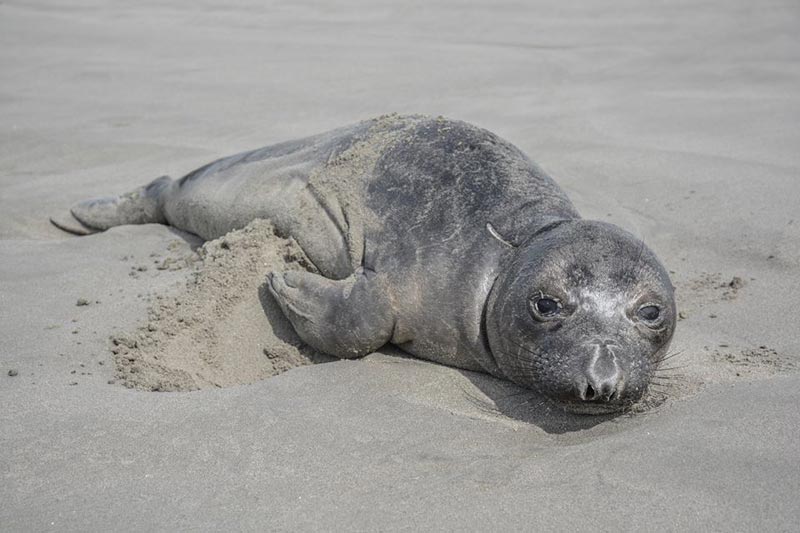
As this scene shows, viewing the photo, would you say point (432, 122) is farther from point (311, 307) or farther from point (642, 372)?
point (642, 372)

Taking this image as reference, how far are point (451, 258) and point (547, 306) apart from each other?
57 cm

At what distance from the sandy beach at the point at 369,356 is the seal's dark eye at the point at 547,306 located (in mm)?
312

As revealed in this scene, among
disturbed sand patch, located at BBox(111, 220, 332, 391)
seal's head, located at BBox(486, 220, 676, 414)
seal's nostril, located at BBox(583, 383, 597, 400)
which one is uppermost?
seal's head, located at BBox(486, 220, 676, 414)

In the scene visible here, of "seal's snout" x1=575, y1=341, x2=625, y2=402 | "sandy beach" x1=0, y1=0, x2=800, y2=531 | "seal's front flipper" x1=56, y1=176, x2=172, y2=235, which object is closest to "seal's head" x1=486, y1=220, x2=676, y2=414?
"seal's snout" x1=575, y1=341, x2=625, y2=402

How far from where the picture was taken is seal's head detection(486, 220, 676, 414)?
2.76m

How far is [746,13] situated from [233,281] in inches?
293

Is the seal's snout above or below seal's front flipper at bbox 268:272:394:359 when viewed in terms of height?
above

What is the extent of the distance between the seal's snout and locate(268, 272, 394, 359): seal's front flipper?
0.90 meters

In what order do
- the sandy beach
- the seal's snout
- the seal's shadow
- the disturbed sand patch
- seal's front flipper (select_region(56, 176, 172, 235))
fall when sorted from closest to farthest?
the sandy beach, the seal's snout, the seal's shadow, the disturbed sand patch, seal's front flipper (select_region(56, 176, 172, 235))

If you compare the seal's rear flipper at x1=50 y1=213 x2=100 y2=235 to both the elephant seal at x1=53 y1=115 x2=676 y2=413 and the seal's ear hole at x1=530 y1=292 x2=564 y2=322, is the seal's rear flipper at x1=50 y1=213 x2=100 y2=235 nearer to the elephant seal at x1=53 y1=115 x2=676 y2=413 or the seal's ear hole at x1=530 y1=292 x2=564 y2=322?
the elephant seal at x1=53 y1=115 x2=676 y2=413

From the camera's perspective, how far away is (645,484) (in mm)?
2430

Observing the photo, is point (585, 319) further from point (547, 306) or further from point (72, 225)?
point (72, 225)

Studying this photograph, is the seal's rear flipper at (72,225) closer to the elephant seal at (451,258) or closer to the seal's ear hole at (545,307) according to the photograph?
the elephant seal at (451,258)

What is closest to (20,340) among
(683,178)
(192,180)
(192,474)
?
(192,474)
